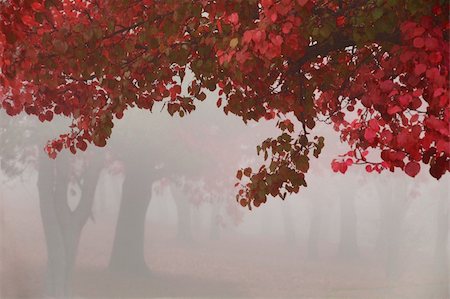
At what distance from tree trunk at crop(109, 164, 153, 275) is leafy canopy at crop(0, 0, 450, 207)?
18225 mm

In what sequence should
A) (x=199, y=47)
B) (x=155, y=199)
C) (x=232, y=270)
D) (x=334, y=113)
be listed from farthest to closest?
(x=155, y=199)
(x=232, y=270)
(x=334, y=113)
(x=199, y=47)

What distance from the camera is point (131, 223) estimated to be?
28.4m

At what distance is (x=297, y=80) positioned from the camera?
8.77 metres

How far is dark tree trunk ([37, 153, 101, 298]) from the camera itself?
2606 centimetres

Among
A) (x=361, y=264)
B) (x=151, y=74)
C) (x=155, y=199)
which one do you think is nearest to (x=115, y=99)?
(x=151, y=74)

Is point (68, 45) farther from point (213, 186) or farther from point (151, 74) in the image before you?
point (213, 186)

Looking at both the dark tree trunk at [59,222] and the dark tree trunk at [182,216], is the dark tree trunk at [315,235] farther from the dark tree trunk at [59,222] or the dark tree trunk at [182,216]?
the dark tree trunk at [59,222]

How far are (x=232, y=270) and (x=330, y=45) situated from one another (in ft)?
84.3

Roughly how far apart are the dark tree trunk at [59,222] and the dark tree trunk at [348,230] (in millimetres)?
15129

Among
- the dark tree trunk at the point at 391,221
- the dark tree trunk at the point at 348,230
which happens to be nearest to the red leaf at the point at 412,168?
the dark tree trunk at the point at 391,221

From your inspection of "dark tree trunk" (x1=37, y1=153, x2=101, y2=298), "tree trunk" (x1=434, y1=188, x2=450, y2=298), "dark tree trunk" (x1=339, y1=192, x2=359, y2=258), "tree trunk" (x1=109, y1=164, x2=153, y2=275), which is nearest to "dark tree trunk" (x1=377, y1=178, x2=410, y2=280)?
"dark tree trunk" (x1=339, y1=192, x2=359, y2=258)

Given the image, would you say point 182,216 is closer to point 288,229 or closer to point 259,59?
point 288,229

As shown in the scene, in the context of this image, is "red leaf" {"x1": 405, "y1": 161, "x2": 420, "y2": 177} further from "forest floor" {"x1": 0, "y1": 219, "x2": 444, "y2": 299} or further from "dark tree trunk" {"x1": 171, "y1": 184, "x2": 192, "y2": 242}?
"dark tree trunk" {"x1": 171, "y1": 184, "x2": 192, "y2": 242}

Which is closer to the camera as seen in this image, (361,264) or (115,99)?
(115,99)
